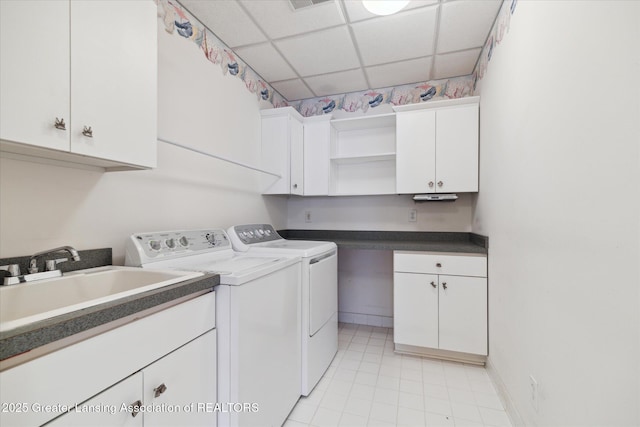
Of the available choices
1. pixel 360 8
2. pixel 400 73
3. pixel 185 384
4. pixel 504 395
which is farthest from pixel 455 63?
pixel 185 384

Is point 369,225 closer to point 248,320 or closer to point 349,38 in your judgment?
point 349,38

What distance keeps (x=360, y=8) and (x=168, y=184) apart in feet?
5.21

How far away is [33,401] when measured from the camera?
1.88 ft

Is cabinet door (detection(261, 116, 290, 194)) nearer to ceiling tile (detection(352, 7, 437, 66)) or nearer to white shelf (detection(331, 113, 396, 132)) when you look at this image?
white shelf (detection(331, 113, 396, 132))

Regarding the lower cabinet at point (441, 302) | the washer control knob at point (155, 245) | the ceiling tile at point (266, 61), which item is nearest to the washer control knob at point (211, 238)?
the washer control knob at point (155, 245)

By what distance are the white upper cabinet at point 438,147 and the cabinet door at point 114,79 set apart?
188cm

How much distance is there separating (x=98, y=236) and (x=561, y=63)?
6.66ft

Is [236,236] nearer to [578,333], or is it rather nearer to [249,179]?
[249,179]

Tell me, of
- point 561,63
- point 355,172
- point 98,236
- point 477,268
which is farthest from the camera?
point 355,172

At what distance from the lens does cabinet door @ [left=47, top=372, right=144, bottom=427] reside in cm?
64

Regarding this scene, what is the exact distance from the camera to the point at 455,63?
229 centimetres

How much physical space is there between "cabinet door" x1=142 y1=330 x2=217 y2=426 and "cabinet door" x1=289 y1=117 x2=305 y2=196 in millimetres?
1679

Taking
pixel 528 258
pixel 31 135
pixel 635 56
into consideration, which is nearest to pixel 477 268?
pixel 528 258

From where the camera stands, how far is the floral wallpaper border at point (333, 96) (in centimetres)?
163
